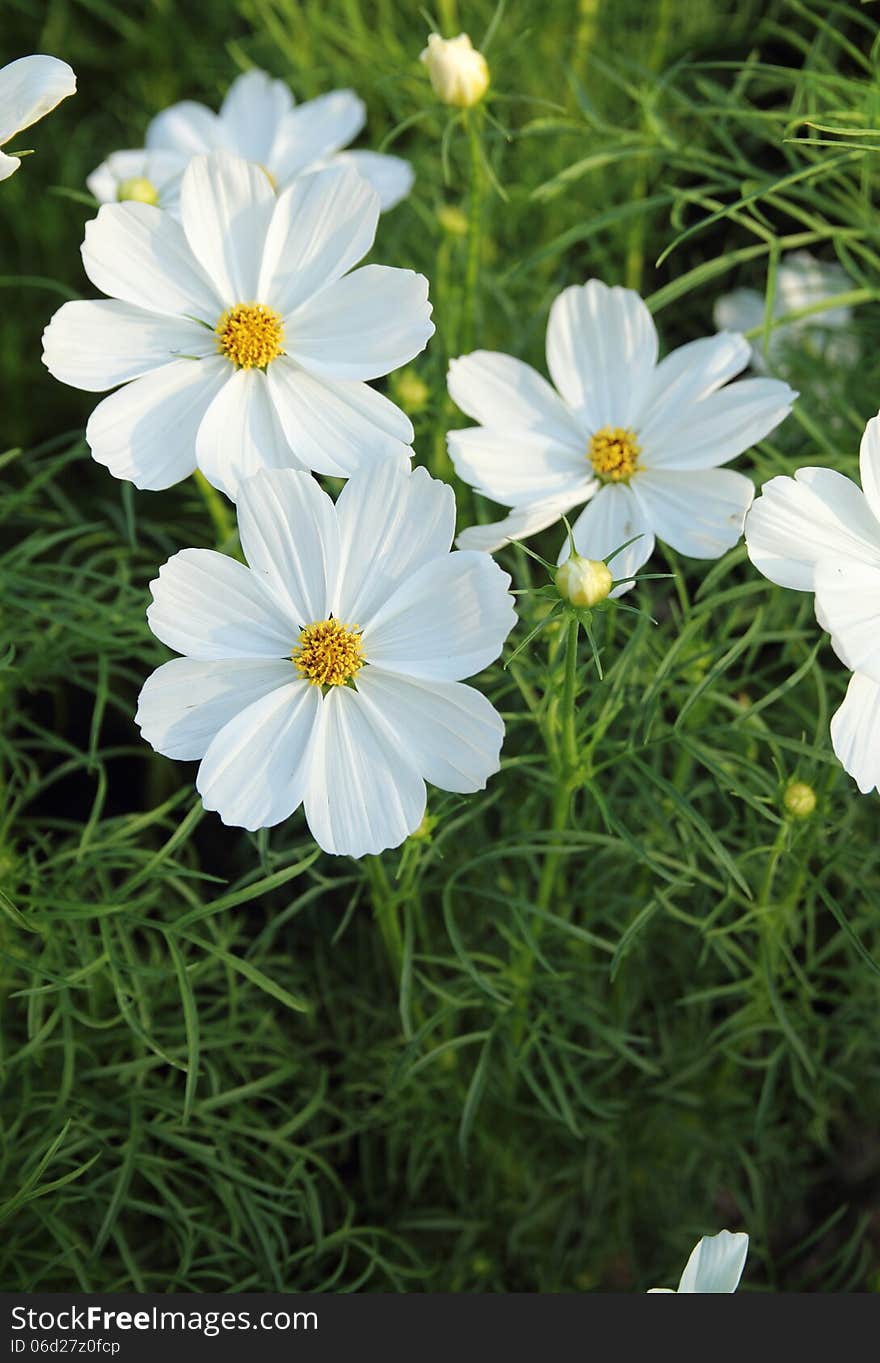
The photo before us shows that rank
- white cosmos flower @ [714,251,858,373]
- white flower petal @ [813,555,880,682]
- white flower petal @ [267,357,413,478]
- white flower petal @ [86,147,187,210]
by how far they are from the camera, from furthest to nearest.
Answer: white cosmos flower @ [714,251,858,373] → white flower petal @ [86,147,187,210] → white flower petal @ [267,357,413,478] → white flower petal @ [813,555,880,682]

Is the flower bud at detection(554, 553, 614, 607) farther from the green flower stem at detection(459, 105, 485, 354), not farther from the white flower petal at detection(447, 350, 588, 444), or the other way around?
the green flower stem at detection(459, 105, 485, 354)

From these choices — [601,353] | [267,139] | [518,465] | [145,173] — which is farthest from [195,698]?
[267,139]

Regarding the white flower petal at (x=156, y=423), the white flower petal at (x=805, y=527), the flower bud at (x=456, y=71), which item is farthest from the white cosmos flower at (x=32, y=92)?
the white flower petal at (x=805, y=527)

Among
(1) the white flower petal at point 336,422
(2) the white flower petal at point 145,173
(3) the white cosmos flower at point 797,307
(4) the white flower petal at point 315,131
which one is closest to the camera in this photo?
(1) the white flower petal at point 336,422

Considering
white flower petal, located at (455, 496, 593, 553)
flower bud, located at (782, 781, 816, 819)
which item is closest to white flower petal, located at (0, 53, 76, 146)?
white flower petal, located at (455, 496, 593, 553)

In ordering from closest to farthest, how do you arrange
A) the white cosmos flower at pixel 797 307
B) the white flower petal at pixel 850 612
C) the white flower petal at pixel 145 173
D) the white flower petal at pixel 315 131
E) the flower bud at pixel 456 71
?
the white flower petal at pixel 850 612, the flower bud at pixel 456 71, the white flower petal at pixel 145 173, the white flower petal at pixel 315 131, the white cosmos flower at pixel 797 307

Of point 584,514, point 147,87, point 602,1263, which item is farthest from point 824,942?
point 147,87

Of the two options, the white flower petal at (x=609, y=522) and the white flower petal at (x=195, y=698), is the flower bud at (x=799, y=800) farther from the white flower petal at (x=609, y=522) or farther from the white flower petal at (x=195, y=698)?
the white flower petal at (x=195, y=698)

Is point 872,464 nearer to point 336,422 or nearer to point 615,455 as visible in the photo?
point 615,455
